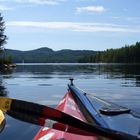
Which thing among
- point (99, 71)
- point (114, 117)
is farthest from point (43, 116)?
point (99, 71)

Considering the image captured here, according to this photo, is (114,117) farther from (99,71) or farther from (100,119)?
(99,71)

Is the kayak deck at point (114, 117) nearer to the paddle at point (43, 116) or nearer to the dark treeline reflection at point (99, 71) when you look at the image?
the paddle at point (43, 116)

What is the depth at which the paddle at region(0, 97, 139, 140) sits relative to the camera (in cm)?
343

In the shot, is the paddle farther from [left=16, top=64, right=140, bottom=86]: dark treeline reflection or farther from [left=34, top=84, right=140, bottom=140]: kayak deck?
[left=16, top=64, right=140, bottom=86]: dark treeline reflection

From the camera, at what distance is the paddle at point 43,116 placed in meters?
3.43

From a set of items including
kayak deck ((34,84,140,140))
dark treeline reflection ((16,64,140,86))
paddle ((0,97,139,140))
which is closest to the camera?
paddle ((0,97,139,140))

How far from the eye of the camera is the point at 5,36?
96.1 m

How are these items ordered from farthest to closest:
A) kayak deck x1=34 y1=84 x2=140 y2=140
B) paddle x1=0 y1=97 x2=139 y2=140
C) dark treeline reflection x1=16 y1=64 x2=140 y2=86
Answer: dark treeline reflection x1=16 y1=64 x2=140 y2=86 < kayak deck x1=34 y1=84 x2=140 y2=140 < paddle x1=0 y1=97 x2=139 y2=140

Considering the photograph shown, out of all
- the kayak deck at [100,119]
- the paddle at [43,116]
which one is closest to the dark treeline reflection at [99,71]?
the kayak deck at [100,119]

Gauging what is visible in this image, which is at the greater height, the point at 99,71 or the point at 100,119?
the point at 100,119

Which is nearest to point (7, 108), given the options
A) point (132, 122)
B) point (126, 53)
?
point (132, 122)

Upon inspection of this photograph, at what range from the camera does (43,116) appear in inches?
137

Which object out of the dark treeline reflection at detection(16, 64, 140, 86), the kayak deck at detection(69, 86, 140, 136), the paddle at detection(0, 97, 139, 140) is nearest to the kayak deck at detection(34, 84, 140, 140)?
the kayak deck at detection(69, 86, 140, 136)

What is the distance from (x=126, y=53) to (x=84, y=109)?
170 meters
